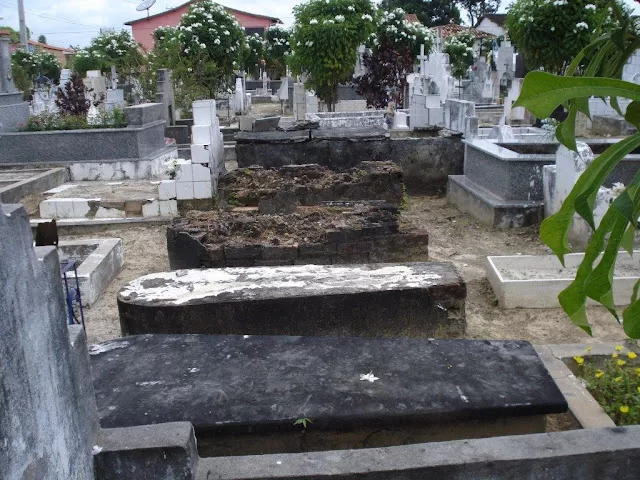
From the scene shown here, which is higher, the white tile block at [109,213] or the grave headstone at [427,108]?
the grave headstone at [427,108]

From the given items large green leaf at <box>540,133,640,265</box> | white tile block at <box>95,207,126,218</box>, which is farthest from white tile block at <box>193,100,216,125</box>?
large green leaf at <box>540,133,640,265</box>

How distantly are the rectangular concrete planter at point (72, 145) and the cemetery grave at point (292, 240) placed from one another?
5088 mm

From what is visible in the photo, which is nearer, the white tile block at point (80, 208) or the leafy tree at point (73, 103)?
the white tile block at point (80, 208)

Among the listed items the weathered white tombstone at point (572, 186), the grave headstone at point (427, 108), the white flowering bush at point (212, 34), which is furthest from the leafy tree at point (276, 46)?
the weathered white tombstone at point (572, 186)

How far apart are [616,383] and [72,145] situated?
9871mm

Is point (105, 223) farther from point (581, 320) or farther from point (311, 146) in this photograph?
point (581, 320)

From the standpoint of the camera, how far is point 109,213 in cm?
841

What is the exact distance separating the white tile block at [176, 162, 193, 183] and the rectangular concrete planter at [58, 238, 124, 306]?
182 cm

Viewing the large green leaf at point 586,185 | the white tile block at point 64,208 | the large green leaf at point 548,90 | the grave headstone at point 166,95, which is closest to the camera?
the large green leaf at point 548,90

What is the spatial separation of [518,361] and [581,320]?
1312 millimetres

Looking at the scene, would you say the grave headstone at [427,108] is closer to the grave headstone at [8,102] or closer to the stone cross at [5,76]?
the grave headstone at [8,102]

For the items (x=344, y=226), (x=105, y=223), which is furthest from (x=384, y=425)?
(x=105, y=223)

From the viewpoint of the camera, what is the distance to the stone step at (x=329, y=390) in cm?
267

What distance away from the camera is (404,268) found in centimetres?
467
